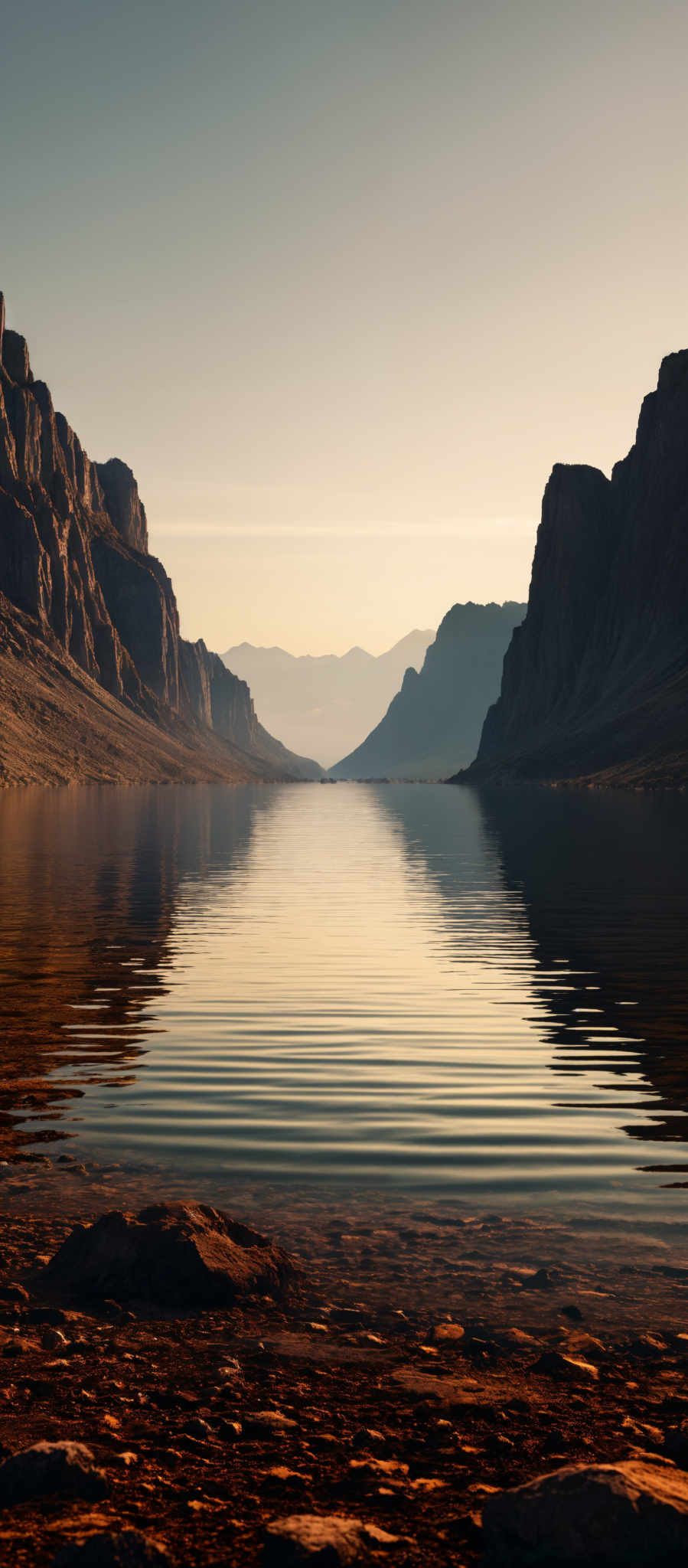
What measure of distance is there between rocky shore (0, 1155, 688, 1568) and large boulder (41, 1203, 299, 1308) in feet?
0.07

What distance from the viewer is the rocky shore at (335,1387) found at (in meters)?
6.38

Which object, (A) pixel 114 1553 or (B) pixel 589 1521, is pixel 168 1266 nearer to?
(A) pixel 114 1553

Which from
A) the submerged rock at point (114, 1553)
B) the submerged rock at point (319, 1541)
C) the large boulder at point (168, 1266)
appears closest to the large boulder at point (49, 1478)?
the submerged rock at point (114, 1553)

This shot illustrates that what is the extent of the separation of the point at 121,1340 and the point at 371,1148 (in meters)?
5.32

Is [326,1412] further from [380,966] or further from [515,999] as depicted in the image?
[380,966]

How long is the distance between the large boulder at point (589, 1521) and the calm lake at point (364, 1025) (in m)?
5.78

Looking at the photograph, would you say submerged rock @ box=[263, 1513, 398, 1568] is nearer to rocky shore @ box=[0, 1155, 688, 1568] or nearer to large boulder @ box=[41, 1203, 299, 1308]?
rocky shore @ box=[0, 1155, 688, 1568]

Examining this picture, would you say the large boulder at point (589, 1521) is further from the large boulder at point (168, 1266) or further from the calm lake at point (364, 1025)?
the calm lake at point (364, 1025)

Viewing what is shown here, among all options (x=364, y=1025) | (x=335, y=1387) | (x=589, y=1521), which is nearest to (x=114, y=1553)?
(x=589, y=1521)

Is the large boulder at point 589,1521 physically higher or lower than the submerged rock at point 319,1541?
higher

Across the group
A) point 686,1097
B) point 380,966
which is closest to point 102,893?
point 380,966

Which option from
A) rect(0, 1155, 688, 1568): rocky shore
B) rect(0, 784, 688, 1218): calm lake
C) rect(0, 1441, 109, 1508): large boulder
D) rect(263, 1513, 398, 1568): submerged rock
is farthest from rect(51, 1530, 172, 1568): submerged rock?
rect(0, 784, 688, 1218): calm lake

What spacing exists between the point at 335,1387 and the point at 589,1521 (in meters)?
2.69

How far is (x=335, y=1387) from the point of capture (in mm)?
8477
